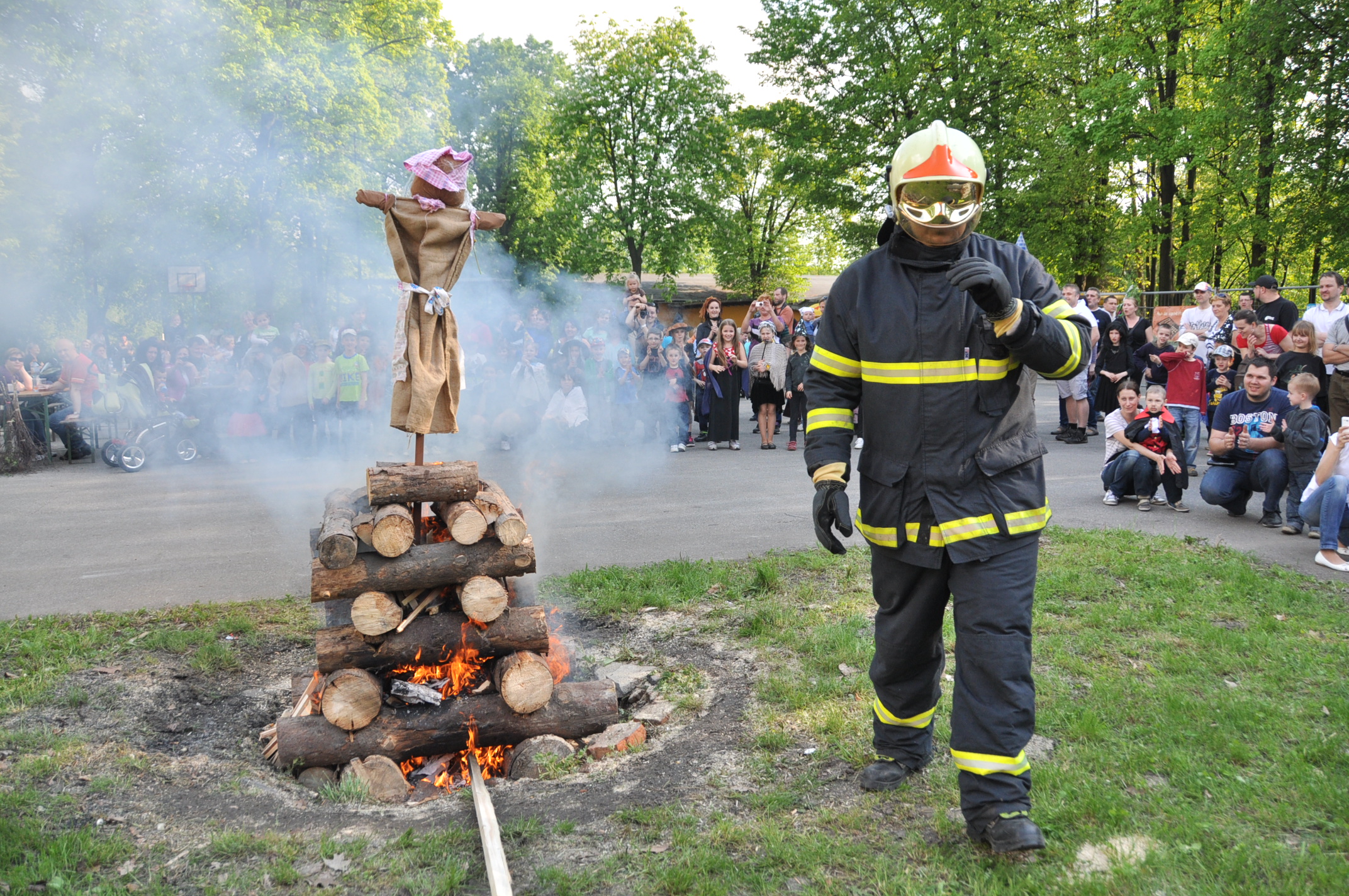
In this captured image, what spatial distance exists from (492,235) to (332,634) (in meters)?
23.6

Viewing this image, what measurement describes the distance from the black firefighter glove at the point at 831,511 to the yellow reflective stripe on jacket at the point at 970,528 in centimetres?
33

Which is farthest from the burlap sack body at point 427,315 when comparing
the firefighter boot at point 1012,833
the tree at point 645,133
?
the tree at point 645,133

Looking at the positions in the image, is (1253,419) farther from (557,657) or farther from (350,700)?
(350,700)

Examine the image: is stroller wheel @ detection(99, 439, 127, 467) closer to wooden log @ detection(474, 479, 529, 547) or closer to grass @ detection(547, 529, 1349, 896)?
grass @ detection(547, 529, 1349, 896)

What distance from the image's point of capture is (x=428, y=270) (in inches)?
172

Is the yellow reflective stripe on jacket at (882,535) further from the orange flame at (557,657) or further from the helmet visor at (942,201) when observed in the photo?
the orange flame at (557,657)

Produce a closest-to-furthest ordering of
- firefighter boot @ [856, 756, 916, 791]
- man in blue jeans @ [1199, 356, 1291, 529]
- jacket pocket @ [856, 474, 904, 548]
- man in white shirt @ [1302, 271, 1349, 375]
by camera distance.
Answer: jacket pocket @ [856, 474, 904, 548]
firefighter boot @ [856, 756, 916, 791]
man in blue jeans @ [1199, 356, 1291, 529]
man in white shirt @ [1302, 271, 1349, 375]

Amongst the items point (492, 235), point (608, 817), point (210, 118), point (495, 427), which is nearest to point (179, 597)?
point (608, 817)

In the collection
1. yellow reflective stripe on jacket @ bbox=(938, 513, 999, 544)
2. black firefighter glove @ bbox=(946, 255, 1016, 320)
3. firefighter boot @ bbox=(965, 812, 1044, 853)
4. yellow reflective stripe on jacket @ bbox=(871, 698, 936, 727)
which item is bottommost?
firefighter boot @ bbox=(965, 812, 1044, 853)

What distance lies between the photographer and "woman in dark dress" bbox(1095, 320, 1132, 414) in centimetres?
1242

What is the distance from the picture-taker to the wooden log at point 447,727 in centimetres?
399

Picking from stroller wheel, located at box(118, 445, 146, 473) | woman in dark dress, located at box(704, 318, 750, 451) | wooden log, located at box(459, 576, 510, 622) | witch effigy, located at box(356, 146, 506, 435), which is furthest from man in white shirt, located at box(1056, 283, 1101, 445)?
stroller wheel, located at box(118, 445, 146, 473)

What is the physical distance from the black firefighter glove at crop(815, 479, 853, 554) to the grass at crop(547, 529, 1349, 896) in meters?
0.96

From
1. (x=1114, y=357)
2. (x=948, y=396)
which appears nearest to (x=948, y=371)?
(x=948, y=396)
